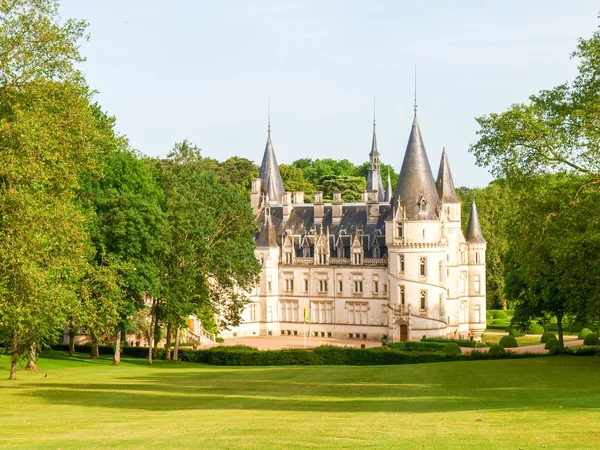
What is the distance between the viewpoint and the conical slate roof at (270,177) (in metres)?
87.2

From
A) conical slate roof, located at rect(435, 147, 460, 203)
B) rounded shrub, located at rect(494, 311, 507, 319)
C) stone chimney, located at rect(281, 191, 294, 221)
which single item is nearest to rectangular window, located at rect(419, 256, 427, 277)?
conical slate roof, located at rect(435, 147, 460, 203)

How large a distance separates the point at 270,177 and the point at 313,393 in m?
55.4

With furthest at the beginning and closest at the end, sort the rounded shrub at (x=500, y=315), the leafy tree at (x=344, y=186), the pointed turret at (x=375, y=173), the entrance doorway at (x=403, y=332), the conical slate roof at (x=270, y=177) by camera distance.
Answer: the leafy tree at (x=344, y=186), the pointed turret at (x=375, y=173), the rounded shrub at (x=500, y=315), the conical slate roof at (x=270, y=177), the entrance doorway at (x=403, y=332)

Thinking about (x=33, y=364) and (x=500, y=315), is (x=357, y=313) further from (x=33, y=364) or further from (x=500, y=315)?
(x=33, y=364)

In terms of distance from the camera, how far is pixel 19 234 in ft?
96.1

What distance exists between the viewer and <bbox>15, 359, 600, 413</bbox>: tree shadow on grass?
27.3 meters

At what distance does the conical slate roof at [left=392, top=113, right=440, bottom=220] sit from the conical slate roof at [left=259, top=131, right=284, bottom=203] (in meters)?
15.8

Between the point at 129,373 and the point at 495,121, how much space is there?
21.1 metres

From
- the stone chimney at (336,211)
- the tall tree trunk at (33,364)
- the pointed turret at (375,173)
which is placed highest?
the pointed turret at (375,173)

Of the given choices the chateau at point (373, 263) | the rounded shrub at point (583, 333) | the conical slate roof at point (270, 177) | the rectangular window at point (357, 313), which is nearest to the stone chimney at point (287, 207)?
the chateau at point (373, 263)

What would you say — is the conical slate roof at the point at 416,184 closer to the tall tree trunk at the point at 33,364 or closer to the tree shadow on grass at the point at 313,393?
the tree shadow on grass at the point at 313,393

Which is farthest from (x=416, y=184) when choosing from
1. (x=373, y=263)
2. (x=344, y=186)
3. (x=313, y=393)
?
(x=344, y=186)

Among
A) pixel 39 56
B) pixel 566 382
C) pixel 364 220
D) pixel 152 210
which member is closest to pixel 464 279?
pixel 364 220

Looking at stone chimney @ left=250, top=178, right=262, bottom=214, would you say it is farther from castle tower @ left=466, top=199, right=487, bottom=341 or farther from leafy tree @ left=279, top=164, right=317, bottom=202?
leafy tree @ left=279, top=164, right=317, bottom=202
